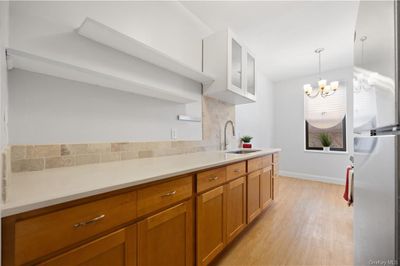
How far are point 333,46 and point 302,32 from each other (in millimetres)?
851

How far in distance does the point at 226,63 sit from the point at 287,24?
3.76 ft

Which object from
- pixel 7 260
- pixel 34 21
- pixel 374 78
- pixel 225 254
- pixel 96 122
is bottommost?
pixel 225 254

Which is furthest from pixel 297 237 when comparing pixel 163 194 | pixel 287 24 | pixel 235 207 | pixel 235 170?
pixel 287 24

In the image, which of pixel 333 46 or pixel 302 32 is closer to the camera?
pixel 302 32

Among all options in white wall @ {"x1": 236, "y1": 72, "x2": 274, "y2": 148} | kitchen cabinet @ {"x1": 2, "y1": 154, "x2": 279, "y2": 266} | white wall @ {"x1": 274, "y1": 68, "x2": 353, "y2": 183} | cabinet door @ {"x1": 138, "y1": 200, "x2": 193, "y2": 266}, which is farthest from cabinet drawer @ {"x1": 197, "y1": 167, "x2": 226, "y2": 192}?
white wall @ {"x1": 274, "y1": 68, "x2": 353, "y2": 183}

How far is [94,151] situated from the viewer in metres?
1.28

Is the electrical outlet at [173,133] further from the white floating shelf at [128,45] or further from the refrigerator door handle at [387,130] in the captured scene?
the refrigerator door handle at [387,130]

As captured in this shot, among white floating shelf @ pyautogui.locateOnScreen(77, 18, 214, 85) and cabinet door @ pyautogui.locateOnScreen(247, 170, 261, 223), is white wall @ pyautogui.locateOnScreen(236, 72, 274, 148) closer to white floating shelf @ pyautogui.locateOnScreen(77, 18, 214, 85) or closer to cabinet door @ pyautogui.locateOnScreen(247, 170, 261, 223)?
cabinet door @ pyautogui.locateOnScreen(247, 170, 261, 223)

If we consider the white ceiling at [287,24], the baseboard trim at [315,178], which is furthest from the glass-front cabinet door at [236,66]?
the baseboard trim at [315,178]

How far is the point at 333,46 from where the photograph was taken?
2945 mm

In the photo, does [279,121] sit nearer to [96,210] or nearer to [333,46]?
[333,46]

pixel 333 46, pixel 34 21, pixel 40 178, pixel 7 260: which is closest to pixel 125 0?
pixel 34 21

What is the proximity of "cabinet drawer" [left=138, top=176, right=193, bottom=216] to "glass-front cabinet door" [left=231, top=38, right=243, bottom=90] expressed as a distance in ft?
4.71

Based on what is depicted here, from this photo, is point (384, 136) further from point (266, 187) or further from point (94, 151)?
point (266, 187)
